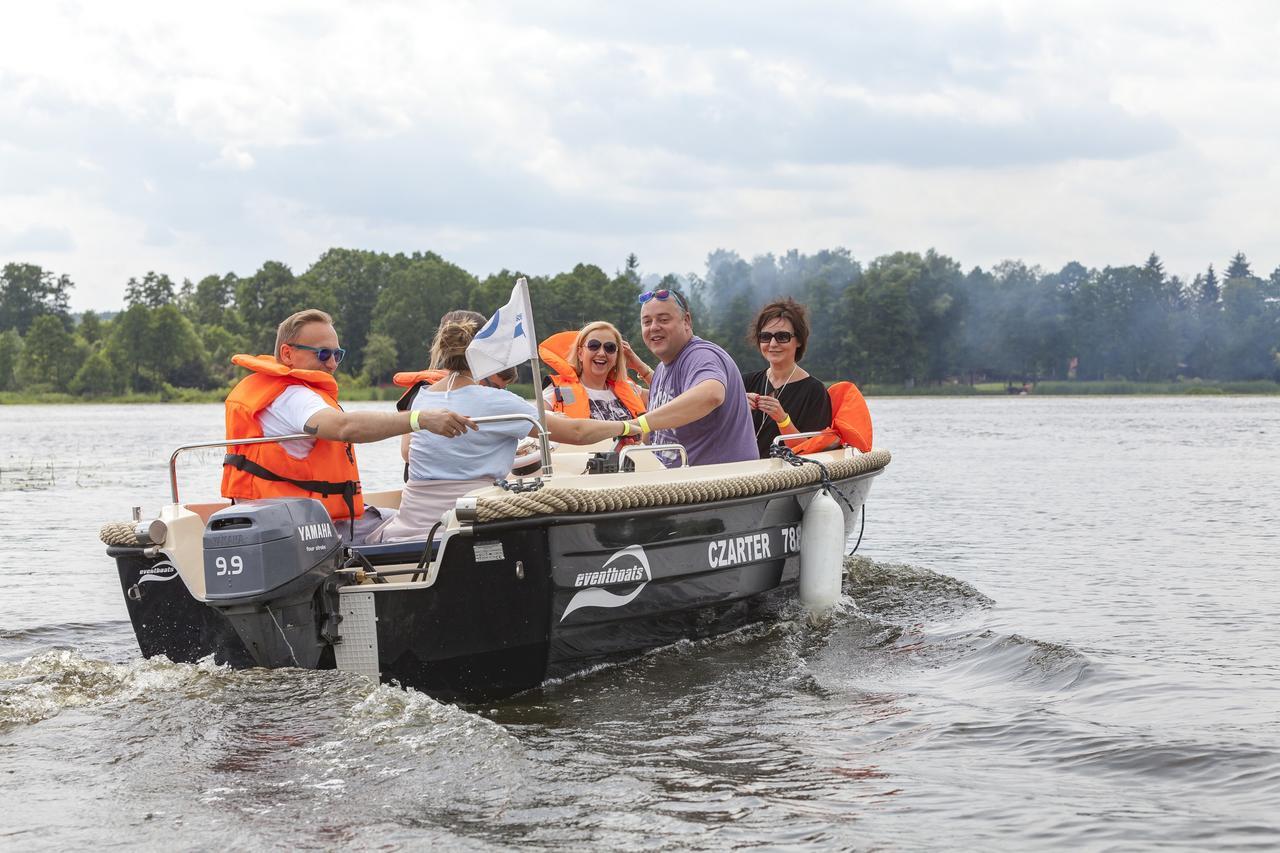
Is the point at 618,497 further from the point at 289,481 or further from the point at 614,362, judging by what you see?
the point at 614,362

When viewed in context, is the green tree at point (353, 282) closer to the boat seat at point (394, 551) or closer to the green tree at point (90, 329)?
the green tree at point (90, 329)

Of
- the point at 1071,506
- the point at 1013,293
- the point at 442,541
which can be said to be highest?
the point at 1013,293

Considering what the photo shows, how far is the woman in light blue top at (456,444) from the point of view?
5.68m

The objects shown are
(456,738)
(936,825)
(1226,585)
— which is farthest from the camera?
(1226,585)

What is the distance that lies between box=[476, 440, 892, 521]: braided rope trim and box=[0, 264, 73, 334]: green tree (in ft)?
444

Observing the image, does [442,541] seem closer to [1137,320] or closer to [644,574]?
[644,574]

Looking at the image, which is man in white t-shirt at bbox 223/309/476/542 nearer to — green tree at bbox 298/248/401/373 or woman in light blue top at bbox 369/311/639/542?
woman in light blue top at bbox 369/311/639/542

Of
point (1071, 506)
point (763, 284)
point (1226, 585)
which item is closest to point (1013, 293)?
point (763, 284)

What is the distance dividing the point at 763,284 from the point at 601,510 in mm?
138563

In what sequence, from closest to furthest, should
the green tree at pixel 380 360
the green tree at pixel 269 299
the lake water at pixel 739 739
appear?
the lake water at pixel 739 739, the green tree at pixel 380 360, the green tree at pixel 269 299

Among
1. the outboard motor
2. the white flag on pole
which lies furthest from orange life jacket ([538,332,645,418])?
the outboard motor

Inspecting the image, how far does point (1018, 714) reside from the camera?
19.3ft

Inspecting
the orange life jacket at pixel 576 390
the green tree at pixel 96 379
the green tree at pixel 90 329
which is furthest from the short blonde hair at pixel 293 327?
the green tree at pixel 90 329

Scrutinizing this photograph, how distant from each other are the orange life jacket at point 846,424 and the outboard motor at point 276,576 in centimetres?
399
